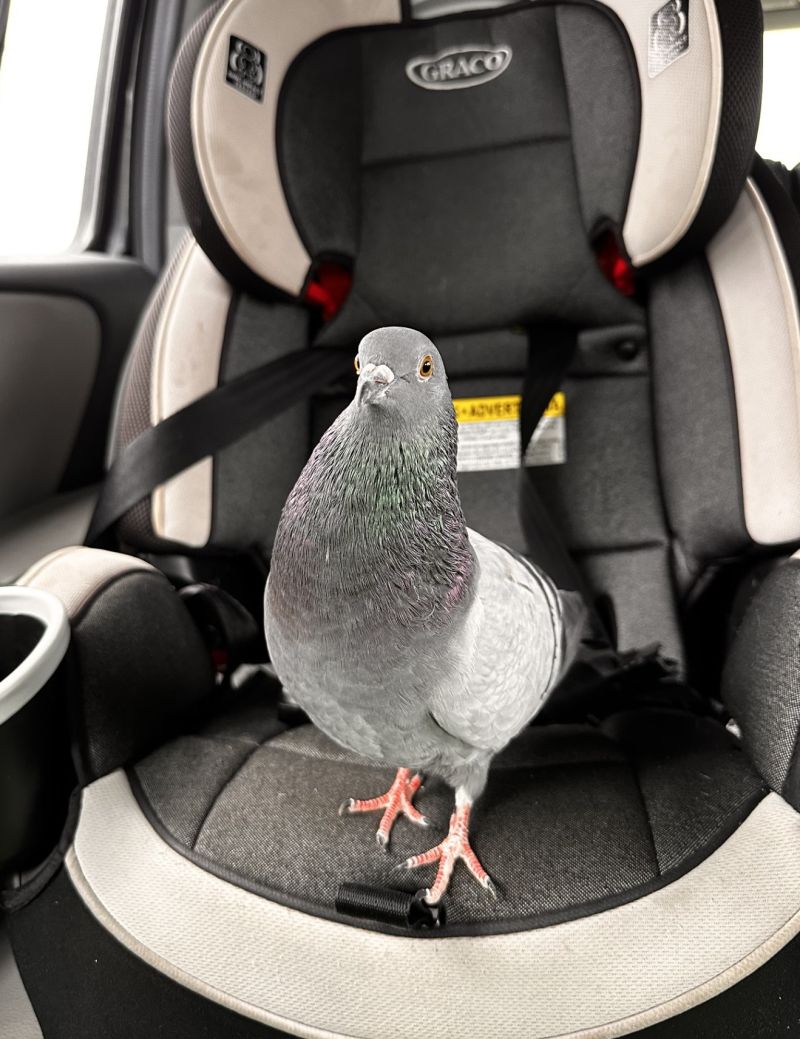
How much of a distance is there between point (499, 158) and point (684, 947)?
39.3 inches

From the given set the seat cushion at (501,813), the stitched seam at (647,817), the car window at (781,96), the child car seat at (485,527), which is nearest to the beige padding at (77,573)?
the child car seat at (485,527)

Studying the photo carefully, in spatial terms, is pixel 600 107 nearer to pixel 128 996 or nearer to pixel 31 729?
pixel 31 729

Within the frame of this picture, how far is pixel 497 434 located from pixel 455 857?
0.63 m

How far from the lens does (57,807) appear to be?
795mm

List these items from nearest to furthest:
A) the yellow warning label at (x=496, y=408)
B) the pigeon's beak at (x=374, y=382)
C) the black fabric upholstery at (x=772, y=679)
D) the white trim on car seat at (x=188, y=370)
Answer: the pigeon's beak at (x=374, y=382) < the black fabric upholstery at (x=772, y=679) < the white trim on car seat at (x=188, y=370) < the yellow warning label at (x=496, y=408)

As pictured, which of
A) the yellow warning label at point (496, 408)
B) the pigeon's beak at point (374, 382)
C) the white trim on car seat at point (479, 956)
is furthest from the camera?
the yellow warning label at point (496, 408)

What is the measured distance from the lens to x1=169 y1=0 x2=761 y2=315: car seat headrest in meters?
0.88

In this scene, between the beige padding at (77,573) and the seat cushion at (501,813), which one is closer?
the seat cushion at (501,813)

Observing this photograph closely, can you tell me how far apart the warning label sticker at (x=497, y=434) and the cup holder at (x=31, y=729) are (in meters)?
0.63

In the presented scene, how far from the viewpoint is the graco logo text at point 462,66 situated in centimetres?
100

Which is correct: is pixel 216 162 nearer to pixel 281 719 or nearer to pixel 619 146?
pixel 619 146

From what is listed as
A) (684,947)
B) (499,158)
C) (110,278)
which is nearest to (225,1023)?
(684,947)

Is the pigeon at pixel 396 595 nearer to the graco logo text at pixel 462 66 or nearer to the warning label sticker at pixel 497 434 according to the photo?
the warning label sticker at pixel 497 434

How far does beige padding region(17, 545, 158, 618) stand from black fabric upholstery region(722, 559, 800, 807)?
0.75 m
